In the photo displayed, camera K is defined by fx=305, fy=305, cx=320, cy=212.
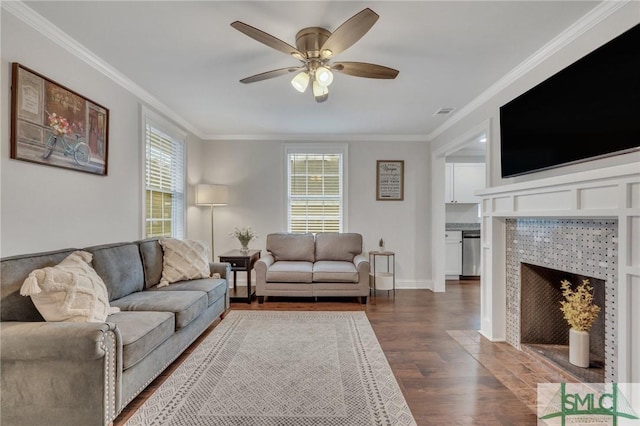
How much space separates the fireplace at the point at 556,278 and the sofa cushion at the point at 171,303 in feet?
9.51

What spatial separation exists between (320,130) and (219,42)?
8.43ft

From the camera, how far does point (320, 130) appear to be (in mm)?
4785

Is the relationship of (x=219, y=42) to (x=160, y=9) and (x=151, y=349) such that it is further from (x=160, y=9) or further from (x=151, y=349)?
(x=151, y=349)

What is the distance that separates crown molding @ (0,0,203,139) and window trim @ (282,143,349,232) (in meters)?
1.98

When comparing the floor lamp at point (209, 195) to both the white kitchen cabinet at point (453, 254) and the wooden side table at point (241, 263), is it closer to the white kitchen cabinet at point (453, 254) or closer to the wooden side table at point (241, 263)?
the wooden side table at point (241, 263)

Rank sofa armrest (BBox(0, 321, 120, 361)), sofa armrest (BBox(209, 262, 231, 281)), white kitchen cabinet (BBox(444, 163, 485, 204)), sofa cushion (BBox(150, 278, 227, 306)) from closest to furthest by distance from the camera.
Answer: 1. sofa armrest (BBox(0, 321, 120, 361))
2. sofa cushion (BBox(150, 278, 227, 306))
3. sofa armrest (BBox(209, 262, 231, 281))
4. white kitchen cabinet (BBox(444, 163, 485, 204))

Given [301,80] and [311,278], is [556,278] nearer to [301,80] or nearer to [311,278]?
[311,278]

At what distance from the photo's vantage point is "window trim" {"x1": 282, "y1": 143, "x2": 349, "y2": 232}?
16.8 feet

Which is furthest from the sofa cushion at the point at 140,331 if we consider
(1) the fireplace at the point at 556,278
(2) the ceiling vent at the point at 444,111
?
(2) the ceiling vent at the point at 444,111

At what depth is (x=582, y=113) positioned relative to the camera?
6.41 feet

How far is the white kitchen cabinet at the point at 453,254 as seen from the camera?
5734 millimetres

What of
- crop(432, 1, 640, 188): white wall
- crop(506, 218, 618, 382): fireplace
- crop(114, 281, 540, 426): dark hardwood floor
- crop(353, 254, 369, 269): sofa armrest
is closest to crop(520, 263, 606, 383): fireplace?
crop(506, 218, 618, 382): fireplace

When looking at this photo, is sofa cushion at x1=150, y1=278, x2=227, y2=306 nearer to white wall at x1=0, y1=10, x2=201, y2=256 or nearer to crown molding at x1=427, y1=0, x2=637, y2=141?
white wall at x1=0, y1=10, x2=201, y2=256

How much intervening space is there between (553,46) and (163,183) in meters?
4.26
